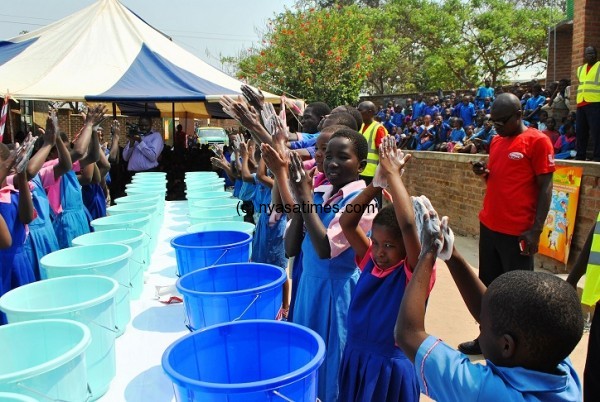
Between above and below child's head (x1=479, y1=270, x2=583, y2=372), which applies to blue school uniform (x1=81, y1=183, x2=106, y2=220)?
below

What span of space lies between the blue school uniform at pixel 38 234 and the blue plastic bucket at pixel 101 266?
739mm

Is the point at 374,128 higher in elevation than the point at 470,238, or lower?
higher

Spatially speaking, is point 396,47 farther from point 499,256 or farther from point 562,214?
point 499,256

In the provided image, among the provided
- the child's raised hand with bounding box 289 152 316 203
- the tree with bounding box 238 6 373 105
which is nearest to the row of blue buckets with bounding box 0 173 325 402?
the child's raised hand with bounding box 289 152 316 203

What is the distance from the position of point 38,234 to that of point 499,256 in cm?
318

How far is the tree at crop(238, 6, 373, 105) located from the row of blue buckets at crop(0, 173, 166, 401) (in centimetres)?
1549

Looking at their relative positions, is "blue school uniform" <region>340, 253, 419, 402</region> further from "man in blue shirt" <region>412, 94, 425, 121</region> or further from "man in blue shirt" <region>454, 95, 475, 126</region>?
"man in blue shirt" <region>412, 94, 425, 121</region>

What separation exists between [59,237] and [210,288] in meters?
2.48

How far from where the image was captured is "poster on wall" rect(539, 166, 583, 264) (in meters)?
5.28

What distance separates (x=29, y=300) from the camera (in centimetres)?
198

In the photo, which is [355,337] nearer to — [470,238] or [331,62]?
[470,238]

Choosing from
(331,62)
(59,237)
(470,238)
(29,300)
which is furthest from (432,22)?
(29,300)

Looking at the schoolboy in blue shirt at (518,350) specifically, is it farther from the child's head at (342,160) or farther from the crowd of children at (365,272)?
the child's head at (342,160)

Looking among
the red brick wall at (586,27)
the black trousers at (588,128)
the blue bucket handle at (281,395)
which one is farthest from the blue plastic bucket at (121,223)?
the red brick wall at (586,27)
